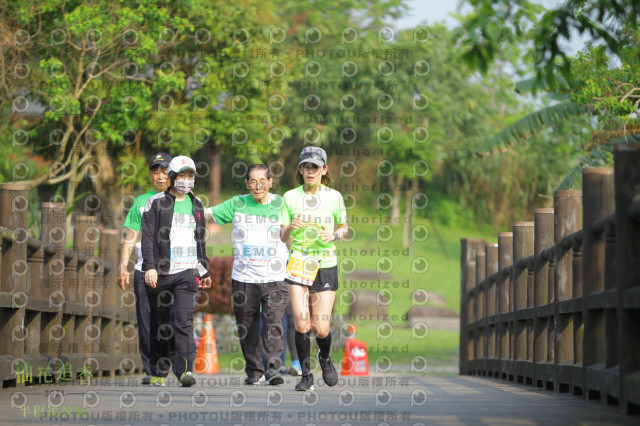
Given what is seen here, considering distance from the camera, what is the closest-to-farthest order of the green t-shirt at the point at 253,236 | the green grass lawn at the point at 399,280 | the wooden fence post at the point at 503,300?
the green t-shirt at the point at 253,236, the wooden fence post at the point at 503,300, the green grass lawn at the point at 399,280

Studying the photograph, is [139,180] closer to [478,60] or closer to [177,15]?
[177,15]

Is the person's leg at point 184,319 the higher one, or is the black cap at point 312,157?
the black cap at point 312,157

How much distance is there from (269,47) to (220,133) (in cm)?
224

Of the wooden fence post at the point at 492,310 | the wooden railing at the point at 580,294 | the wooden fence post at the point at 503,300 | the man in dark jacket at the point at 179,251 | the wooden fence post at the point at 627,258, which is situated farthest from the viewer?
the wooden fence post at the point at 492,310

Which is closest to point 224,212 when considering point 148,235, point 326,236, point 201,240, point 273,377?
point 201,240

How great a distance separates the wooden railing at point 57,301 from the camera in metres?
9.05

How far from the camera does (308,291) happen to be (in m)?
9.34

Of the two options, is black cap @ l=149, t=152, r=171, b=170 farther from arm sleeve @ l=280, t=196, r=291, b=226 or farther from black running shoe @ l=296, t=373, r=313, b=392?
black running shoe @ l=296, t=373, r=313, b=392

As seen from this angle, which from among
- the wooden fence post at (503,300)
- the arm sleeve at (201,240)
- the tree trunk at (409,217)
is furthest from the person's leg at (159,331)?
the tree trunk at (409,217)

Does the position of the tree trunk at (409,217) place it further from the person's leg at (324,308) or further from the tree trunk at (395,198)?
the person's leg at (324,308)

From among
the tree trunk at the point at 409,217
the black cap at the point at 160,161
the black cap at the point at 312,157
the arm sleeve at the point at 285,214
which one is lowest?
the arm sleeve at the point at 285,214

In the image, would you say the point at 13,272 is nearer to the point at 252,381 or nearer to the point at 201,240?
the point at 201,240

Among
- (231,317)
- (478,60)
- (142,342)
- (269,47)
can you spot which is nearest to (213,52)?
(269,47)

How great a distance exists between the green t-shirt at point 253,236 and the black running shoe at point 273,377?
2.63 feet
